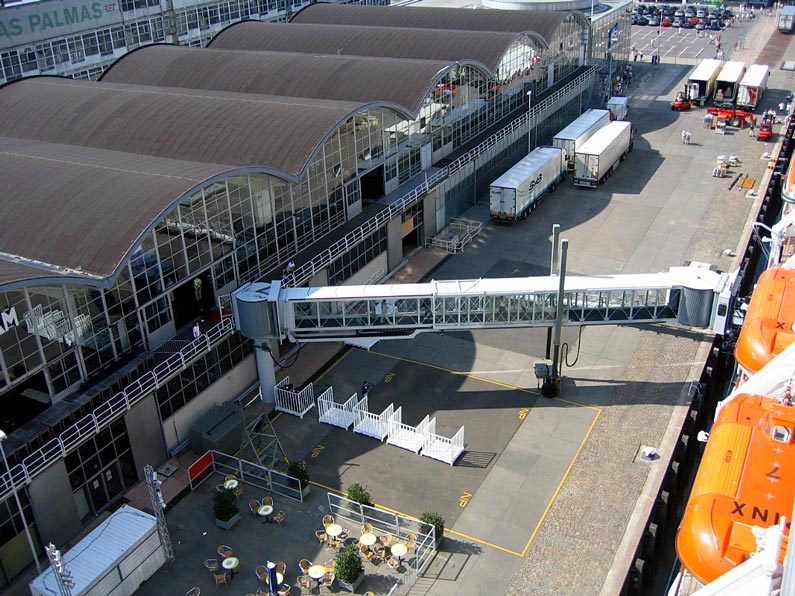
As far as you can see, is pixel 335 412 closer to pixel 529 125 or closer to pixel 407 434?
pixel 407 434

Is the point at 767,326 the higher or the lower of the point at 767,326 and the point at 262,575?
the higher

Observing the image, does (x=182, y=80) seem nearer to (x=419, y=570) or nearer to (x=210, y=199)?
(x=210, y=199)

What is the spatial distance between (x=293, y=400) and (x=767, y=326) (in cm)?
2167

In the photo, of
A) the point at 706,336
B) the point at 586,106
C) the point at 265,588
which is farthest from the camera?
the point at 586,106

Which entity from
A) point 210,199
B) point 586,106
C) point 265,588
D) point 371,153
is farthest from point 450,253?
point 586,106

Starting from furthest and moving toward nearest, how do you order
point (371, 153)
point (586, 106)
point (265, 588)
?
point (586, 106) → point (371, 153) → point (265, 588)

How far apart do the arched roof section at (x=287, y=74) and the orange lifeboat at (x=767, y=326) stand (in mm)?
25466

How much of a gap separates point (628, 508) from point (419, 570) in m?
8.96

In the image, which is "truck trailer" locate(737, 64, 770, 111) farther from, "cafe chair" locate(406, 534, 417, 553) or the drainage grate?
"cafe chair" locate(406, 534, 417, 553)

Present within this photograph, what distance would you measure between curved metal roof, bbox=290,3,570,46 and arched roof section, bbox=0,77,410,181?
29.5 metres

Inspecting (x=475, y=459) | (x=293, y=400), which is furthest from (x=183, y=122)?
(x=475, y=459)

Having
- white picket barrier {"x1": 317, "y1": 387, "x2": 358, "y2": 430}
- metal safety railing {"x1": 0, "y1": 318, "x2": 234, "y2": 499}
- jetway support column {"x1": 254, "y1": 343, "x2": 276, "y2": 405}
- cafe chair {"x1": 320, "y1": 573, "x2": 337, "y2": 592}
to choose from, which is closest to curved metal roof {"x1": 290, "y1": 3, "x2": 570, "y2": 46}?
jetway support column {"x1": 254, "y1": 343, "x2": 276, "y2": 405}

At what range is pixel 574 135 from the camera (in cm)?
6406

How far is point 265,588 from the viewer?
91.6 feet
